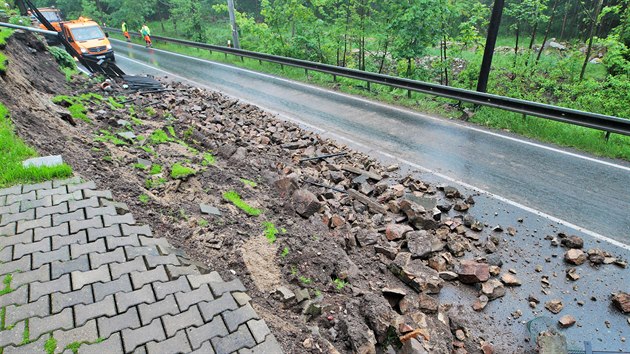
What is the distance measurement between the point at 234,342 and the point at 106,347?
0.95m

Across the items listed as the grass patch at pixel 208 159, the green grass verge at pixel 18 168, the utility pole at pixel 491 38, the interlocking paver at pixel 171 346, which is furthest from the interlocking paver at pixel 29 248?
the utility pole at pixel 491 38

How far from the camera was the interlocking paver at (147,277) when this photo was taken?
3.41m

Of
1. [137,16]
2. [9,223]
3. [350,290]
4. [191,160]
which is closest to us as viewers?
[9,223]

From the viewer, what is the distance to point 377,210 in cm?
629

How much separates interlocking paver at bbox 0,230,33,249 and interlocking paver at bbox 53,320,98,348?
1.43 metres

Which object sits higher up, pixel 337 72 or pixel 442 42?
pixel 442 42

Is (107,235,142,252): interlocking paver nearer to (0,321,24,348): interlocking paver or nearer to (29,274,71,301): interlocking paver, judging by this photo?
(29,274,71,301): interlocking paver

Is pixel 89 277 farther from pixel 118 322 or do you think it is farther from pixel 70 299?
pixel 118 322

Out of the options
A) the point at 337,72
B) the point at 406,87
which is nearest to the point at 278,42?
the point at 337,72

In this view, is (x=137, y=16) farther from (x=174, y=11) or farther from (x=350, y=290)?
(x=350, y=290)

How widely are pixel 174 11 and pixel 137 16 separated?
242 inches

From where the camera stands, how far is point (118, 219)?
13.9ft

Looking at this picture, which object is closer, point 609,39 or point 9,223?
point 9,223

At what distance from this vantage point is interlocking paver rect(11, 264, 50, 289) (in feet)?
10.8
